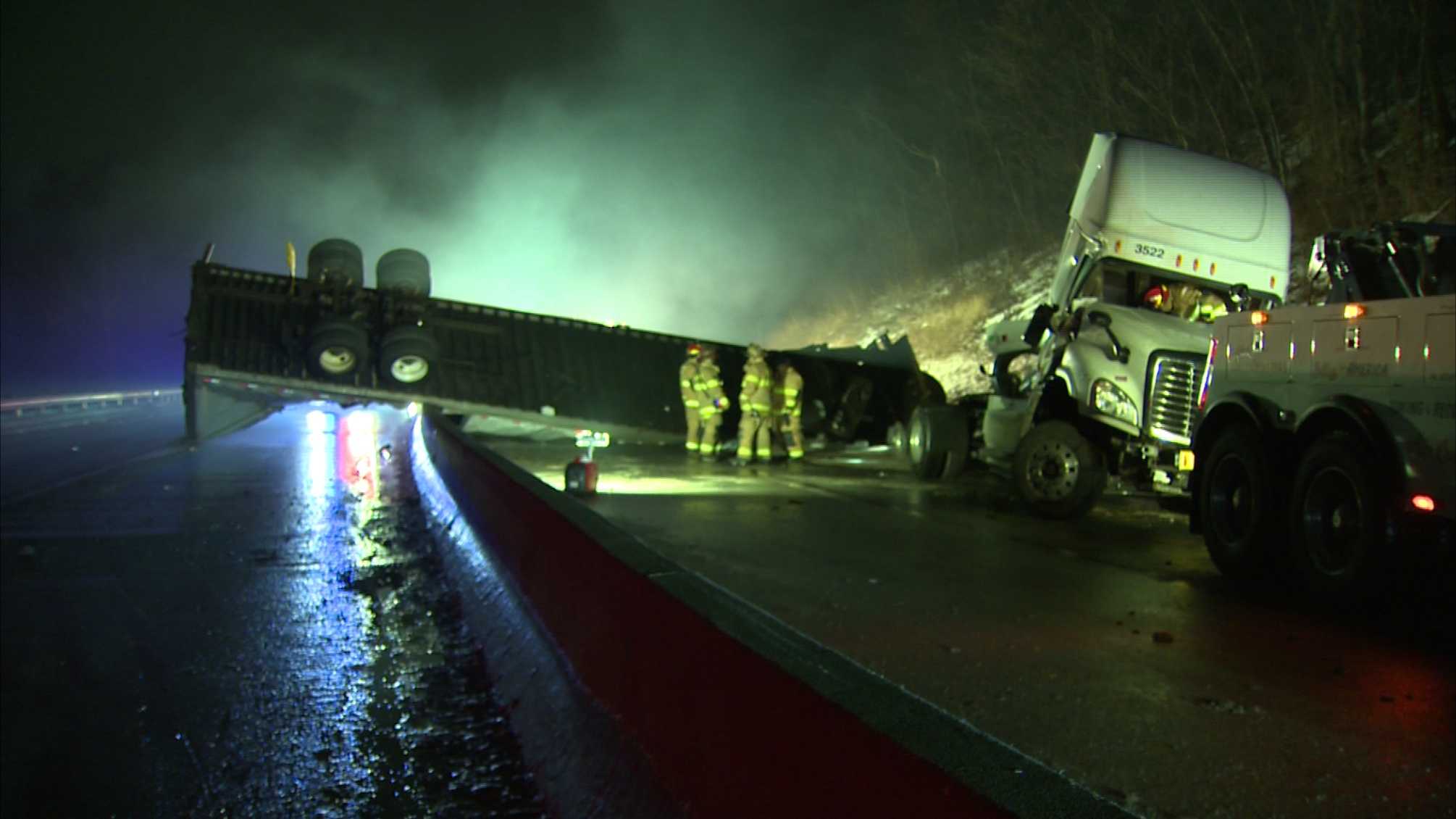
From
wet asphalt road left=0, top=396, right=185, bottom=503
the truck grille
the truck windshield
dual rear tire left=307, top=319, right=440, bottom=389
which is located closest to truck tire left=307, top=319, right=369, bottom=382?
dual rear tire left=307, top=319, right=440, bottom=389

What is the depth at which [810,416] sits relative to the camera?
2155 cm

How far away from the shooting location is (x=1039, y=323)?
1238 cm

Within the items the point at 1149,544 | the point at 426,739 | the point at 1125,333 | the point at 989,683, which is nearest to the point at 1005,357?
the point at 1125,333

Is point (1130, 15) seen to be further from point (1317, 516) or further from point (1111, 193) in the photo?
point (1317, 516)

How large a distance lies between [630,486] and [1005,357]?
478 centimetres

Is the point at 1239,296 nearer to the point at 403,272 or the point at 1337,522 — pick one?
the point at 1337,522

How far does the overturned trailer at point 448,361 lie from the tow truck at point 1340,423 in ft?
38.3

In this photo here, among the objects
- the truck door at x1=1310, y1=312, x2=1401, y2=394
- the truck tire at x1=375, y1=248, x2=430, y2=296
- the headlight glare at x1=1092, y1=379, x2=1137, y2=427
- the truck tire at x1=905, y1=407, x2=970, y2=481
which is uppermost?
the truck tire at x1=375, y1=248, x2=430, y2=296

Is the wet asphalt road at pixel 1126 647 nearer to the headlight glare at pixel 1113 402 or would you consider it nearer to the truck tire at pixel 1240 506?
the truck tire at pixel 1240 506

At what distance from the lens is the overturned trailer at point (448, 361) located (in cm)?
1945

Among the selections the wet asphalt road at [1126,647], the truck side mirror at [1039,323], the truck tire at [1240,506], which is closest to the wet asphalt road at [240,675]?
the wet asphalt road at [1126,647]

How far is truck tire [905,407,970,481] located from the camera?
14984mm

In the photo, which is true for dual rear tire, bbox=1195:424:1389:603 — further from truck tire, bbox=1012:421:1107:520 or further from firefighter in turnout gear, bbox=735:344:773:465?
firefighter in turnout gear, bbox=735:344:773:465

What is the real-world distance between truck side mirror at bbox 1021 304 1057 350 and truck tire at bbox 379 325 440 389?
35.5 feet
